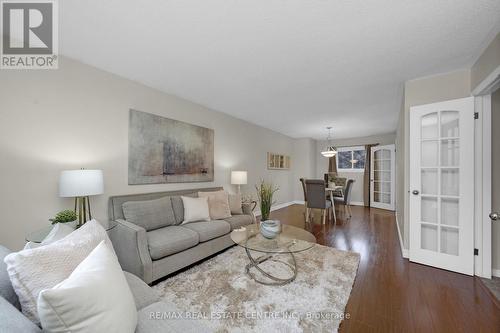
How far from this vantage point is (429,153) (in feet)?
8.47

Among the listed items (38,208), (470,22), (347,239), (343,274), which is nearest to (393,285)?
(343,274)

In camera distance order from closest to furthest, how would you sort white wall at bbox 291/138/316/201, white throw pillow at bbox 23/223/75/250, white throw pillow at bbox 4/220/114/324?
white throw pillow at bbox 4/220/114/324
white throw pillow at bbox 23/223/75/250
white wall at bbox 291/138/316/201

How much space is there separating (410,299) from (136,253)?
2.65 m

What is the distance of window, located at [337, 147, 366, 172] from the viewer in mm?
6969

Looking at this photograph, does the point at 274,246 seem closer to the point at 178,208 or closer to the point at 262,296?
the point at 262,296

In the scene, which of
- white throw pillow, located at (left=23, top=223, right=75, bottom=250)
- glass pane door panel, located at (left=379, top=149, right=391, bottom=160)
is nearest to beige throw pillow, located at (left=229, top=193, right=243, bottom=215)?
white throw pillow, located at (left=23, top=223, right=75, bottom=250)

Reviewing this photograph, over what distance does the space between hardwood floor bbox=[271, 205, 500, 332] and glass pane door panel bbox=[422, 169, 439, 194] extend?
96 centimetres

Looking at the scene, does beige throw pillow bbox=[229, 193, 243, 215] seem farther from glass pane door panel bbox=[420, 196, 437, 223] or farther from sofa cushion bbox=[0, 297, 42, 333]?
sofa cushion bbox=[0, 297, 42, 333]

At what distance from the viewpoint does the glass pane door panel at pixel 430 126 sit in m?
2.54

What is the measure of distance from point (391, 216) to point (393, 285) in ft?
12.5

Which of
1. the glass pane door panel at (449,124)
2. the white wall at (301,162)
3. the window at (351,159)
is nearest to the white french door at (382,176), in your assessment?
the window at (351,159)

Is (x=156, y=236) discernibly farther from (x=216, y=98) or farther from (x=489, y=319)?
(x=489, y=319)

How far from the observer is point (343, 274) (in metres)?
2.28

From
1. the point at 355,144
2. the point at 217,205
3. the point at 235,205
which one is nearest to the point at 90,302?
the point at 217,205
